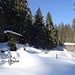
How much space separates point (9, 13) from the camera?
37.8 meters

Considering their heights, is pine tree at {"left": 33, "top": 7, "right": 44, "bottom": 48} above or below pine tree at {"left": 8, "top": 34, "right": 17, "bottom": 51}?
above

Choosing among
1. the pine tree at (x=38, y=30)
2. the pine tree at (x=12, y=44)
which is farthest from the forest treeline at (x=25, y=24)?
the pine tree at (x=12, y=44)

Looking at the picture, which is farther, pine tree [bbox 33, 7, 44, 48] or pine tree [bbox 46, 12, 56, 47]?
pine tree [bbox 46, 12, 56, 47]

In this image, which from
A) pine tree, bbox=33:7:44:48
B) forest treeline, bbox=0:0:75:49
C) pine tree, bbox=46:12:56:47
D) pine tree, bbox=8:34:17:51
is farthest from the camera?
pine tree, bbox=46:12:56:47

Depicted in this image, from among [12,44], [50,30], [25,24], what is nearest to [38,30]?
[50,30]

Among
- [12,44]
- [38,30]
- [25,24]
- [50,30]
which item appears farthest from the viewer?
[50,30]

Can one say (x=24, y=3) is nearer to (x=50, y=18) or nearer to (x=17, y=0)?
(x=17, y=0)

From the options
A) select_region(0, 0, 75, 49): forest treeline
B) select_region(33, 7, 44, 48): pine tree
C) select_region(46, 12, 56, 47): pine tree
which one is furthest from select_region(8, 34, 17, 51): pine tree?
select_region(46, 12, 56, 47): pine tree

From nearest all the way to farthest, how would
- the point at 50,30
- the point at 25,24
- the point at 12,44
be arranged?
the point at 12,44, the point at 25,24, the point at 50,30

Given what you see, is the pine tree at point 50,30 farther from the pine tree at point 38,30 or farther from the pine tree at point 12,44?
the pine tree at point 12,44

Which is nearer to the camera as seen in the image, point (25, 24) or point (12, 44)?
point (12, 44)

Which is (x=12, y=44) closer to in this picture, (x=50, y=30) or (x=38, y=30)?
(x=38, y=30)

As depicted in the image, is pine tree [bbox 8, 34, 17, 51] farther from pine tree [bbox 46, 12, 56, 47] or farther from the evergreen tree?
pine tree [bbox 46, 12, 56, 47]

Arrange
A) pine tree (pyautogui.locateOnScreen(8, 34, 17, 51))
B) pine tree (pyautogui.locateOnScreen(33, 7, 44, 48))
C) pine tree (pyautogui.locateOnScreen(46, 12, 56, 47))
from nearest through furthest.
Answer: pine tree (pyautogui.locateOnScreen(8, 34, 17, 51)) → pine tree (pyautogui.locateOnScreen(33, 7, 44, 48)) → pine tree (pyautogui.locateOnScreen(46, 12, 56, 47))
